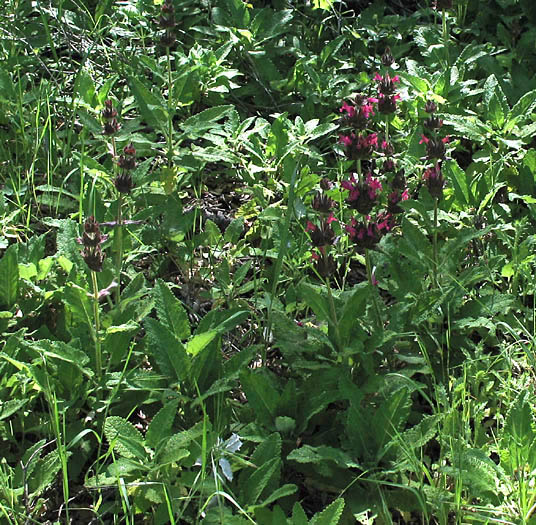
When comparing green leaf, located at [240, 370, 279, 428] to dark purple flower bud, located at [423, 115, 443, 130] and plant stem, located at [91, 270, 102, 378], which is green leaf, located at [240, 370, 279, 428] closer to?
plant stem, located at [91, 270, 102, 378]

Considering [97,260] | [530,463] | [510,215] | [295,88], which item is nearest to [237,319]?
[97,260]

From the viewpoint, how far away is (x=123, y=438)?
6.15 ft

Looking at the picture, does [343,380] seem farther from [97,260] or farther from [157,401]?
[97,260]

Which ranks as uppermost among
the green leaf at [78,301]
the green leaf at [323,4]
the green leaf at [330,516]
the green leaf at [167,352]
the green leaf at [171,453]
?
the green leaf at [323,4]

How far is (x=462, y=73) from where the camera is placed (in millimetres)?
3383

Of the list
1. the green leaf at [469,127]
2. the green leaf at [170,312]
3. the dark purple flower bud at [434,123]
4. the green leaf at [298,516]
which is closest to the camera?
the green leaf at [298,516]

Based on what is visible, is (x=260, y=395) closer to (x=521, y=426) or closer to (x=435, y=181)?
(x=521, y=426)

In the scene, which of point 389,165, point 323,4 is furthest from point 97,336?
point 323,4

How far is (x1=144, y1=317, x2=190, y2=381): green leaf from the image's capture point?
2.08 m

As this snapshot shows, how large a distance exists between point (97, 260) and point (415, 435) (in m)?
0.92

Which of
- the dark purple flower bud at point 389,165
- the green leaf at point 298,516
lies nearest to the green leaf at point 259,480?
the green leaf at point 298,516

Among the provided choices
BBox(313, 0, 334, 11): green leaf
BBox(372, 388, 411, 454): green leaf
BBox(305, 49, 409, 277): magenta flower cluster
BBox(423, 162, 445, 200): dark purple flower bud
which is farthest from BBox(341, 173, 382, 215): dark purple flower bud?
BBox(313, 0, 334, 11): green leaf

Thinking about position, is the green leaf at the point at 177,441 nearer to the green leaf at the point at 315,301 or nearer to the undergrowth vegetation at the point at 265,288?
the undergrowth vegetation at the point at 265,288

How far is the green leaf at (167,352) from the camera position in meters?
A: 2.08
